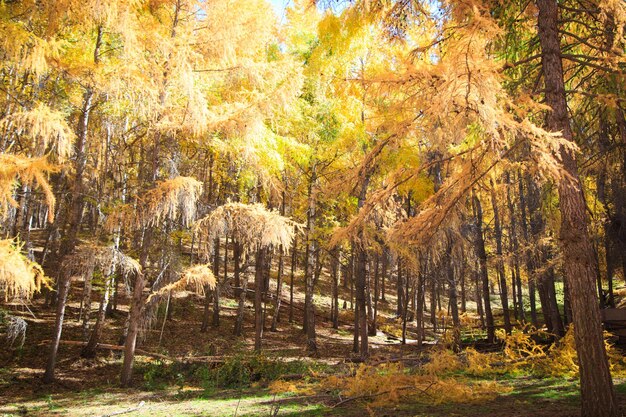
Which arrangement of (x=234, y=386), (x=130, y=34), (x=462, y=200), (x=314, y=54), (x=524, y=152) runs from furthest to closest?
1. (x=314, y=54)
2. (x=234, y=386)
3. (x=130, y=34)
4. (x=524, y=152)
5. (x=462, y=200)

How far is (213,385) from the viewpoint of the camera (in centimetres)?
1034

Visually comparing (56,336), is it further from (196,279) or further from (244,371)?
(244,371)

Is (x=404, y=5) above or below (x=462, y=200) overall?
above

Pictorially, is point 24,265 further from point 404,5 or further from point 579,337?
point 579,337

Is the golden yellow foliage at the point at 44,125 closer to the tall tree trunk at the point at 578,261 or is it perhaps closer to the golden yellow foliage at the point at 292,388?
the golden yellow foliage at the point at 292,388

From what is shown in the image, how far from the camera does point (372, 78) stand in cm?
534

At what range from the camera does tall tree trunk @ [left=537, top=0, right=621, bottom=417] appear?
5094 mm

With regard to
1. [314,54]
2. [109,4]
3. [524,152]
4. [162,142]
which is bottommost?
[524,152]

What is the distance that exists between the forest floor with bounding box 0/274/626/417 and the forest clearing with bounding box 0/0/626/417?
0.09m

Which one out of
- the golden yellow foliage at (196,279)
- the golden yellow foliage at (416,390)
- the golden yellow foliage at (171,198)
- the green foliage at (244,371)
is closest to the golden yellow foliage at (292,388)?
the golden yellow foliage at (416,390)

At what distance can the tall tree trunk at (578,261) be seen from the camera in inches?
201

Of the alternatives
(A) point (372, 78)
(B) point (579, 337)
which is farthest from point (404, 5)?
(B) point (579, 337)

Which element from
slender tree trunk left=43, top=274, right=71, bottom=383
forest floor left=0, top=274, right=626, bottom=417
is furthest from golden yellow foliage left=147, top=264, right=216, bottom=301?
slender tree trunk left=43, top=274, right=71, bottom=383

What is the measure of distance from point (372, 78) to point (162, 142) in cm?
678
